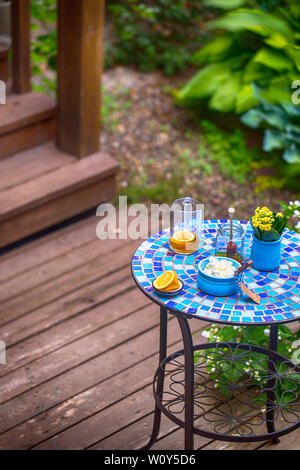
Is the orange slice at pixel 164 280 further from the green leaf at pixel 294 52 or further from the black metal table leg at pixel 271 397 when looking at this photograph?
the green leaf at pixel 294 52

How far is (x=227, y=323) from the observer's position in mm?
2314

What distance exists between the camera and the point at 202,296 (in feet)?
8.06

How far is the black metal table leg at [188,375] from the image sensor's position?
8.07 feet

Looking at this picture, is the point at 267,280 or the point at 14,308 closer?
the point at 267,280

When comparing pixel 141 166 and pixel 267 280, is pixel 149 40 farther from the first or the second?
pixel 267 280

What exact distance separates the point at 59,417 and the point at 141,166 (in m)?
2.60

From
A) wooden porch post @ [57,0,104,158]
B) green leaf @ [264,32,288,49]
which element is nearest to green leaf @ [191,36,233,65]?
green leaf @ [264,32,288,49]

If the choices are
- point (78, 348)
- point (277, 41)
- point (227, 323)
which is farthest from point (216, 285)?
point (277, 41)

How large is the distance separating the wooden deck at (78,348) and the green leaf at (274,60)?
5.79 ft

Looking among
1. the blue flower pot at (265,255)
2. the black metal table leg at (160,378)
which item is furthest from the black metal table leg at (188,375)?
the blue flower pot at (265,255)

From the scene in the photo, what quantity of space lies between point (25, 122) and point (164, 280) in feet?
7.81

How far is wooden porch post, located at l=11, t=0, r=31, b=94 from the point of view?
447cm
